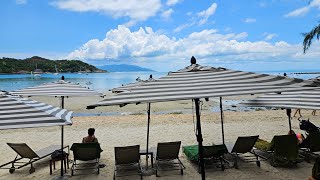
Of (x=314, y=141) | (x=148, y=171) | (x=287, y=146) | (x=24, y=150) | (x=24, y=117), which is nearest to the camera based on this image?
(x=24, y=117)

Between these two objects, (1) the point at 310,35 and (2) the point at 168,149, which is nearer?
(2) the point at 168,149

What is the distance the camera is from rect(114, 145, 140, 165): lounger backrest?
23.6 feet

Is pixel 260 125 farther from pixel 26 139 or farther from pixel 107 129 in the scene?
pixel 26 139

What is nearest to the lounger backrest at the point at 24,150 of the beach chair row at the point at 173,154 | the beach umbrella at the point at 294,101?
the beach chair row at the point at 173,154

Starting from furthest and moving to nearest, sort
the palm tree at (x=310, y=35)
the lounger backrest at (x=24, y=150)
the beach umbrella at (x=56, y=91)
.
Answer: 1. the palm tree at (x=310, y=35)
2. the lounger backrest at (x=24, y=150)
3. the beach umbrella at (x=56, y=91)

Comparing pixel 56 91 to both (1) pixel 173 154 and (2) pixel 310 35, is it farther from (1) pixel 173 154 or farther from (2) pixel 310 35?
(2) pixel 310 35

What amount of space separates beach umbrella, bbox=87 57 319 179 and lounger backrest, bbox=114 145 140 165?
133 inches

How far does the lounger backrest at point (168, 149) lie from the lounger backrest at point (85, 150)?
4.89 feet

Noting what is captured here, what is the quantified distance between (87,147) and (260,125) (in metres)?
10.5

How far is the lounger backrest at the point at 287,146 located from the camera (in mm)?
7523

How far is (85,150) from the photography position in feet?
24.6

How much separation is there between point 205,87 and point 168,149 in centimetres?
417

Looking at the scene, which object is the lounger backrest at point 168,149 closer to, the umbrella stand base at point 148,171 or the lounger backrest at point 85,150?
the umbrella stand base at point 148,171

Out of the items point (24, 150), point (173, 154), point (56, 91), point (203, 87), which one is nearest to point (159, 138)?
point (173, 154)
